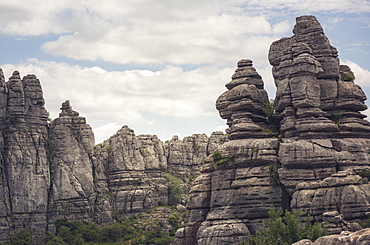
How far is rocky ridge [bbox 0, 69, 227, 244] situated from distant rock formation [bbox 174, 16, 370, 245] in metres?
31.5

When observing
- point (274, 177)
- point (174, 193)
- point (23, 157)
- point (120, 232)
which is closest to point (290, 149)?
point (274, 177)

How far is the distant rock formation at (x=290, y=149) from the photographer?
102812mm

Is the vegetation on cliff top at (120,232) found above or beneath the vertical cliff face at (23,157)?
beneath

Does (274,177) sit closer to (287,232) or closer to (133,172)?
(287,232)

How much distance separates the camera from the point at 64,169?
140000 millimetres

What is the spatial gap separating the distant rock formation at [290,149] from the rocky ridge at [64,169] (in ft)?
103

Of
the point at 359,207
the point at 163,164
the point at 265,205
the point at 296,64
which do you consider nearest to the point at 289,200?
the point at 265,205

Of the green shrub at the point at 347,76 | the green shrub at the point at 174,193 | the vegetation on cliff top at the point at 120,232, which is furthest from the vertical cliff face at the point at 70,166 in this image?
the green shrub at the point at 347,76

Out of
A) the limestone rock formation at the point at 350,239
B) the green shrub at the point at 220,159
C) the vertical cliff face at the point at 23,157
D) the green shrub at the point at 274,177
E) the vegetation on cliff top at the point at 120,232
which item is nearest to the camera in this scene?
the limestone rock formation at the point at 350,239

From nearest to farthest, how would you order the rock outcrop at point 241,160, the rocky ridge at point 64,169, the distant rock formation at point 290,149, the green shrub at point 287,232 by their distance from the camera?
the green shrub at point 287,232, the distant rock formation at point 290,149, the rock outcrop at point 241,160, the rocky ridge at point 64,169

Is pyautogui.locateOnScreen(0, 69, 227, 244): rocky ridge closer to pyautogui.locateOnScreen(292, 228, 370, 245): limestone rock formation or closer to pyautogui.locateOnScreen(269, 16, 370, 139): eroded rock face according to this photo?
pyautogui.locateOnScreen(269, 16, 370, 139): eroded rock face

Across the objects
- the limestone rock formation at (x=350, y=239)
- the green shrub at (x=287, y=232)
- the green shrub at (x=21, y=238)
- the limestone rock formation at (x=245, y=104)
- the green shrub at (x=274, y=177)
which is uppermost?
the limestone rock formation at (x=245, y=104)

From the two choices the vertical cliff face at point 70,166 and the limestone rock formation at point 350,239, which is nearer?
the limestone rock formation at point 350,239

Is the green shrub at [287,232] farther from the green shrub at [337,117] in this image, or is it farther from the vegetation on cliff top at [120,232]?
the vegetation on cliff top at [120,232]
